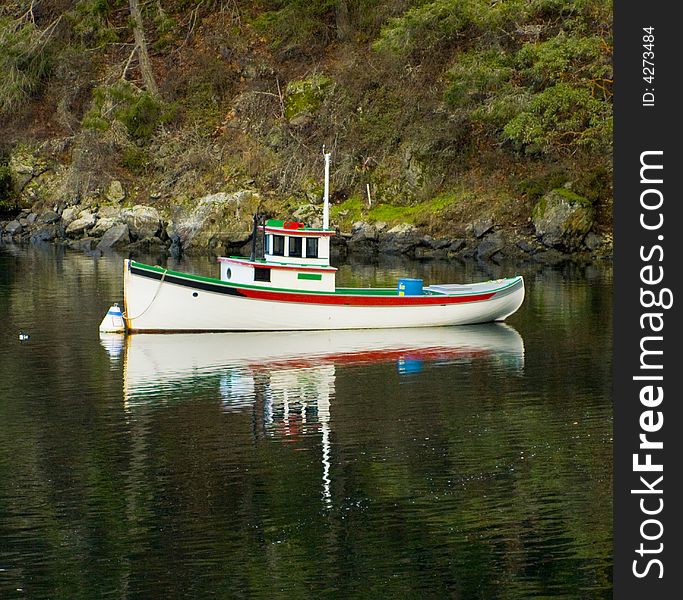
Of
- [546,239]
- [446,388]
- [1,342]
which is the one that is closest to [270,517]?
[446,388]

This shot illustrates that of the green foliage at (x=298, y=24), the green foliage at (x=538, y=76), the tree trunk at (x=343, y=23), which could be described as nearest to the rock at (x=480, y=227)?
the green foliage at (x=538, y=76)

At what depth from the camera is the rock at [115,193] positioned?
82000 millimetres

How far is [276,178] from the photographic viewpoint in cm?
8094

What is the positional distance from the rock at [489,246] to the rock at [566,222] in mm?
2068

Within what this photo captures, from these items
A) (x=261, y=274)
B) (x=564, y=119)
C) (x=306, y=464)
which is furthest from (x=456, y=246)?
(x=306, y=464)

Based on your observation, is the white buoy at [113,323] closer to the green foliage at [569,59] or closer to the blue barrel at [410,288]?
the blue barrel at [410,288]

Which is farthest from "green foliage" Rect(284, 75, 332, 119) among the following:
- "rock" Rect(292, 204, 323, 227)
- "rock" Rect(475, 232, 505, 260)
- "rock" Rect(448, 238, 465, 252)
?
"rock" Rect(475, 232, 505, 260)

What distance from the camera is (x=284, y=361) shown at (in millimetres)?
40469

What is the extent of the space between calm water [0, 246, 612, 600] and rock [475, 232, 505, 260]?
78.6ft

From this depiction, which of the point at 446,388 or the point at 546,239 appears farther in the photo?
the point at 546,239

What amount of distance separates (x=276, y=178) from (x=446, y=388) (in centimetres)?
4628

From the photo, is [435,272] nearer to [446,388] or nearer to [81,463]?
[446,388]

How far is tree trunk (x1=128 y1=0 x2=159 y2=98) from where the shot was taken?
286 ft

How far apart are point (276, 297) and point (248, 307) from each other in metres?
1.00
